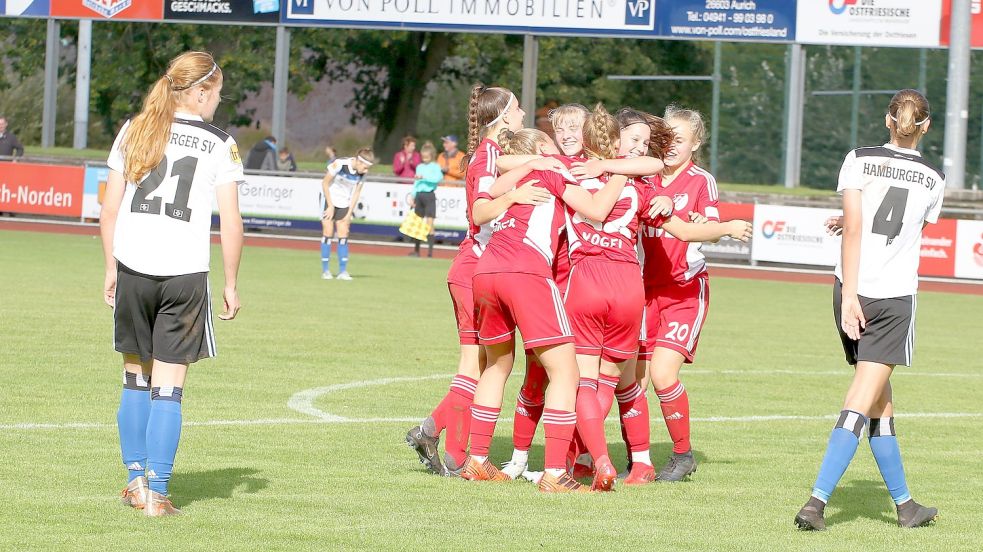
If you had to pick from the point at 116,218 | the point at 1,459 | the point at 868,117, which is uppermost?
the point at 868,117

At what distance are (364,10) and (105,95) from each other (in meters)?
18.5

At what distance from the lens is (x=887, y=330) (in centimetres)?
681

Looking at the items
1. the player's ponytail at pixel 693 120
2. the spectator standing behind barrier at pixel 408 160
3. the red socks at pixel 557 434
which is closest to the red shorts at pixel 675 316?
the player's ponytail at pixel 693 120

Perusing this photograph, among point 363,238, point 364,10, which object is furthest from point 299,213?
point 364,10

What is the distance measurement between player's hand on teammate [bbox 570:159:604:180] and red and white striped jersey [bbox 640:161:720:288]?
2.25 feet

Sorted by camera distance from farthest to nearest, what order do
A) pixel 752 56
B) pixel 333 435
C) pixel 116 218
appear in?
pixel 752 56, pixel 333 435, pixel 116 218

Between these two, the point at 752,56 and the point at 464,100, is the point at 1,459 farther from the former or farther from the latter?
the point at 464,100

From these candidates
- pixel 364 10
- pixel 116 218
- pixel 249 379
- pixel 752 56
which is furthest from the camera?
pixel 752 56

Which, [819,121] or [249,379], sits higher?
[819,121]

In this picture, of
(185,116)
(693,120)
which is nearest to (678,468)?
(693,120)

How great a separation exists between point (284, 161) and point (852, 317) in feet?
95.6

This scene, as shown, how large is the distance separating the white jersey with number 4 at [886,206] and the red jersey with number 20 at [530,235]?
136 cm

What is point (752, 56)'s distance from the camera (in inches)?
1670

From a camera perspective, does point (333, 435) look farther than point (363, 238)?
A: No
